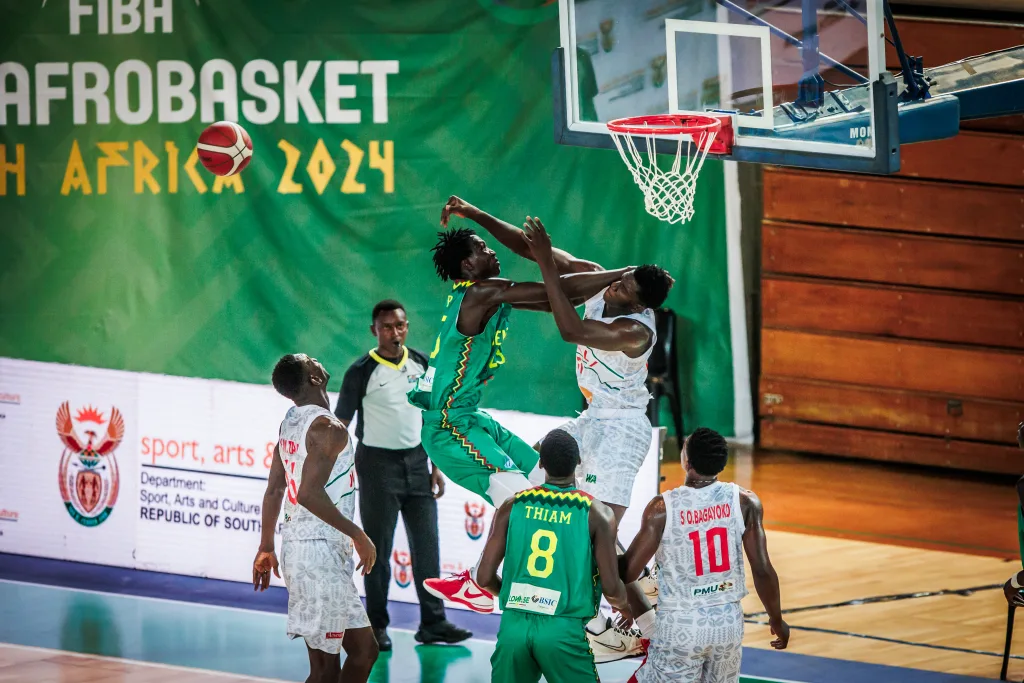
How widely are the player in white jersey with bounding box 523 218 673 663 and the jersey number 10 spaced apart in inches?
20.4

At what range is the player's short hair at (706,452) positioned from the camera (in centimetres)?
615

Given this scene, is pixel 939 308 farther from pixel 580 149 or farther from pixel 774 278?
pixel 580 149

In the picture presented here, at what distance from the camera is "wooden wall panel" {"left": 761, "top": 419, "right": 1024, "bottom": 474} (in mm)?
14164

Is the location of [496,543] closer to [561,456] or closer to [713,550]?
[561,456]

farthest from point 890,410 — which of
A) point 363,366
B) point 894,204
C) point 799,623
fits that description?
point 363,366

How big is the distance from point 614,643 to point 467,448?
1.20 meters

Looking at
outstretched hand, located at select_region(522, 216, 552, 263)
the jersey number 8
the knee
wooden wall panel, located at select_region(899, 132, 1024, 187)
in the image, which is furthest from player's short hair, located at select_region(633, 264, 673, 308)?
wooden wall panel, located at select_region(899, 132, 1024, 187)

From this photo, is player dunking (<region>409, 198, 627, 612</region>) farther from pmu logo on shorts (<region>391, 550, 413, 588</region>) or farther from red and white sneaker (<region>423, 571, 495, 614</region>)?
pmu logo on shorts (<region>391, 550, 413, 588</region>)

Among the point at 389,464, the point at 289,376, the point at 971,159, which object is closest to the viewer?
the point at 289,376

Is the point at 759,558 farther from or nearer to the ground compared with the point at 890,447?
nearer to the ground

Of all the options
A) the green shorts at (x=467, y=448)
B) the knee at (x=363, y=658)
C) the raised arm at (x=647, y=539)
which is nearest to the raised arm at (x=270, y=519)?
the knee at (x=363, y=658)

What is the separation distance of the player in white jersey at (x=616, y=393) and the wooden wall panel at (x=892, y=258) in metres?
7.92

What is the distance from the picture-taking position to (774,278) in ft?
49.5

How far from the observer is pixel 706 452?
6145 mm
